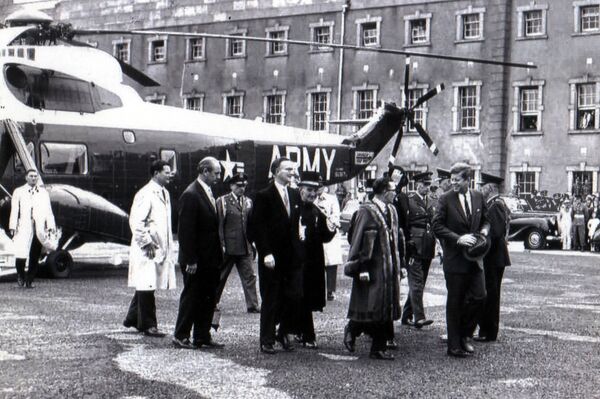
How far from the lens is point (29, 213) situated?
1653cm

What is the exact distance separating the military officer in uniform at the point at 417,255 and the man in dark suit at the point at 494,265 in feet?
3.29

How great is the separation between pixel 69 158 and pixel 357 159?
818 cm

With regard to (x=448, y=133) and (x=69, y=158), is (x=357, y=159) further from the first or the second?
(x=448, y=133)

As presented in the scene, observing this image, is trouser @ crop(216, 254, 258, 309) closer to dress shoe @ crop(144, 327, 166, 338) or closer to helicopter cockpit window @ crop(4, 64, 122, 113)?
dress shoe @ crop(144, 327, 166, 338)

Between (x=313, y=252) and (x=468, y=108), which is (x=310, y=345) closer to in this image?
(x=313, y=252)

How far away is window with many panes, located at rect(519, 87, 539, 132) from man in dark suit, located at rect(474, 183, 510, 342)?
1234 inches

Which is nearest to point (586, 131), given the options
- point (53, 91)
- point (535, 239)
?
point (535, 239)

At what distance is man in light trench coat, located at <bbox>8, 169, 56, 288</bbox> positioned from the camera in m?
16.4

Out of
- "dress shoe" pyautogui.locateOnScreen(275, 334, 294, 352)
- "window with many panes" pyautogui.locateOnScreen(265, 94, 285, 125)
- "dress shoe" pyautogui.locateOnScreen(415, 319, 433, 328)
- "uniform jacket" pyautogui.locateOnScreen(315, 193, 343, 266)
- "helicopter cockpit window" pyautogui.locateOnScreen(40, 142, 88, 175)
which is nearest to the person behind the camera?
"dress shoe" pyautogui.locateOnScreen(275, 334, 294, 352)

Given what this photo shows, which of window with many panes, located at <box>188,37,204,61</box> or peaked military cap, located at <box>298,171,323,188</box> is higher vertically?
window with many panes, located at <box>188,37,204,61</box>

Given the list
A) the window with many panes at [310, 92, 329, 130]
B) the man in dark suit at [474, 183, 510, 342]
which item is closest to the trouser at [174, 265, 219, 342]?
the man in dark suit at [474, 183, 510, 342]

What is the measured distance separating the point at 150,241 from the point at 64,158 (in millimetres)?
8493

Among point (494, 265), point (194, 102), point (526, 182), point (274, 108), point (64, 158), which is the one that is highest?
point (194, 102)

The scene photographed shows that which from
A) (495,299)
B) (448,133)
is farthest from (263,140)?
(448,133)
